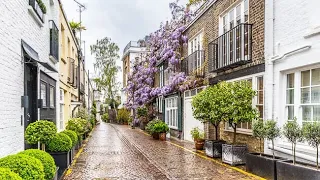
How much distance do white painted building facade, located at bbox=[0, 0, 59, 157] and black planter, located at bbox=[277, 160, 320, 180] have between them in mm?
5718

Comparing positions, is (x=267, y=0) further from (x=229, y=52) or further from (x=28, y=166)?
(x=28, y=166)

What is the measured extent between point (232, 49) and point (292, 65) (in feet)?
11.7

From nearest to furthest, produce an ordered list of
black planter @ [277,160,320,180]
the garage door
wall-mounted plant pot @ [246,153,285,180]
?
black planter @ [277,160,320,180]
wall-mounted plant pot @ [246,153,285,180]
the garage door

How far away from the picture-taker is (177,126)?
20000mm

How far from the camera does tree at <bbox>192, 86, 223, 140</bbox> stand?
1044 centimetres

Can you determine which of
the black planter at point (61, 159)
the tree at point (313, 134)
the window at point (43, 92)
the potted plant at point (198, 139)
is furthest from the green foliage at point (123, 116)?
the tree at point (313, 134)

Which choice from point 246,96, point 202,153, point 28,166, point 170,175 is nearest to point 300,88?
point 246,96

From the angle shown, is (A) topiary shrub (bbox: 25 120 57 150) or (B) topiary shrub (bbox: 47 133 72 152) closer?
(A) topiary shrub (bbox: 25 120 57 150)

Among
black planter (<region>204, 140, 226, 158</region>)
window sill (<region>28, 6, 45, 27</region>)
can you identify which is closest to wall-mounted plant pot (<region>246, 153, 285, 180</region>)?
black planter (<region>204, 140, 226, 158</region>)

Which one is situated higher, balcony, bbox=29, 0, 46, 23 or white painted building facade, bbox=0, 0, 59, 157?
balcony, bbox=29, 0, 46, 23

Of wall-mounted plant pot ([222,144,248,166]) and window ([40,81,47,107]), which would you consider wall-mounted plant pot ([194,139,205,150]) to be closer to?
wall-mounted plant pot ([222,144,248,166])

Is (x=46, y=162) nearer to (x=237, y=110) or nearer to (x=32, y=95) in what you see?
(x=32, y=95)

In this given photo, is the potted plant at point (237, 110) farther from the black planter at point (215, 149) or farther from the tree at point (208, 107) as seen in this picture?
the black planter at point (215, 149)

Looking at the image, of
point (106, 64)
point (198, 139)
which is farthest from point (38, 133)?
point (106, 64)
